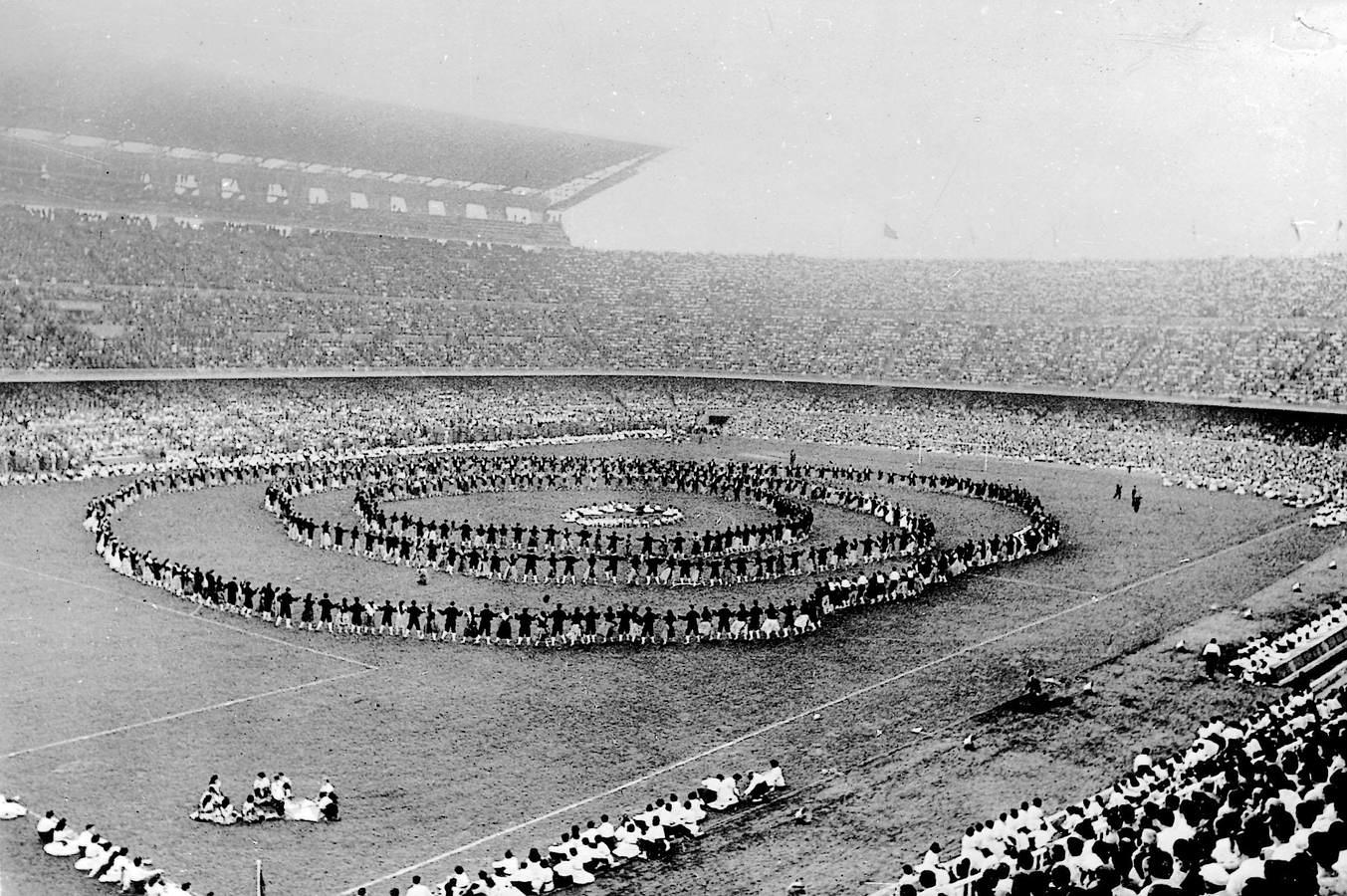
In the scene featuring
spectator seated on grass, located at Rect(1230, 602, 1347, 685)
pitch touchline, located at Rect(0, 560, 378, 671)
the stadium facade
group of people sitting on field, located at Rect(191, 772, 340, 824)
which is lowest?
pitch touchline, located at Rect(0, 560, 378, 671)

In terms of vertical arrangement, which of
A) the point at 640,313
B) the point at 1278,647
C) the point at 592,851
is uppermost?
the point at 640,313

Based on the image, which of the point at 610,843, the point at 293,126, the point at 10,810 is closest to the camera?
the point at 610,843

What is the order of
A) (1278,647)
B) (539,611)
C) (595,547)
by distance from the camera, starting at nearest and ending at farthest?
(1278,647), (539,611), (595,547)

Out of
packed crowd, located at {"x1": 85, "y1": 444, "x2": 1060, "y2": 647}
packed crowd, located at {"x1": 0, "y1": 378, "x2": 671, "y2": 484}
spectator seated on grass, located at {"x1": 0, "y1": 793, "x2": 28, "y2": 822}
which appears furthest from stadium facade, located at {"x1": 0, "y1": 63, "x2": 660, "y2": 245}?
spectator seated on grass, located at {"x1": 0, "y1": 793, "x2": 28, "y2": 822}

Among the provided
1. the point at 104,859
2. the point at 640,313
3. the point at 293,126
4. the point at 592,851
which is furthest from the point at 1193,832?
the point at 640,313

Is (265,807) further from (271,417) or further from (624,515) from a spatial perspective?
(271,417)

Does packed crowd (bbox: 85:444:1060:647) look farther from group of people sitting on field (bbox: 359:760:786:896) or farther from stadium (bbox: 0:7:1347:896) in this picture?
group of people sitting on field (bbox: 359:760:786:896)

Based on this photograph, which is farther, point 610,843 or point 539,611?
point 539,611
